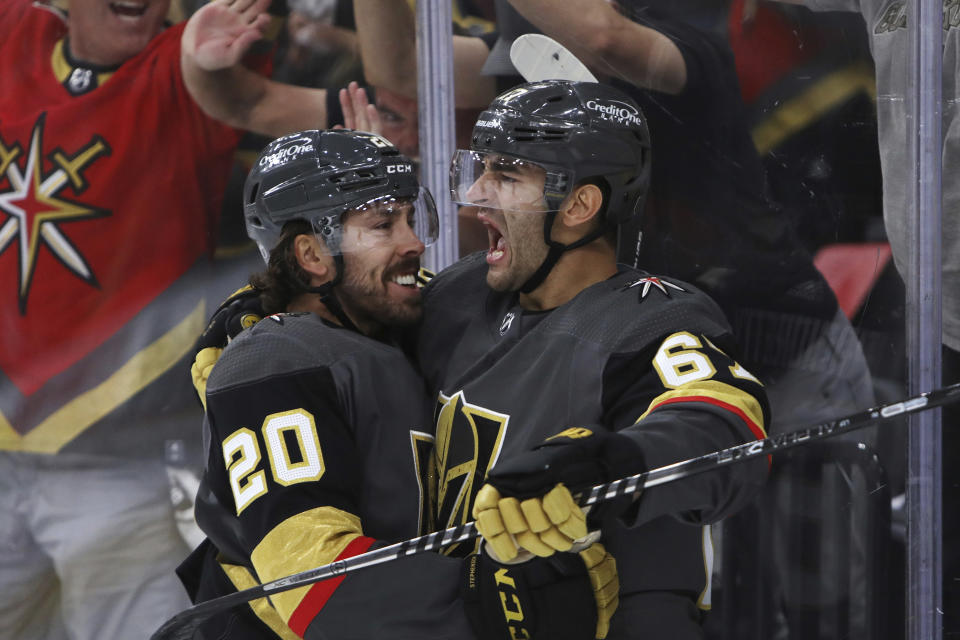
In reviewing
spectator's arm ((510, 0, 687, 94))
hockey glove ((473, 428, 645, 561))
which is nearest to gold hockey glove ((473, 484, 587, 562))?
hockey glove ((473, 428, 645, 561))

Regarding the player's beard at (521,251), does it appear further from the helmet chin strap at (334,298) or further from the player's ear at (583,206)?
the helmet chin strap at (334,298)

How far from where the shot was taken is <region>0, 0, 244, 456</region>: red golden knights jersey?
3.11 meters

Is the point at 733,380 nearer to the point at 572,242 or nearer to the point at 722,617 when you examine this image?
the point at 572,242

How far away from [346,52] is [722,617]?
5.86 feet

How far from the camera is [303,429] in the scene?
1.51 m

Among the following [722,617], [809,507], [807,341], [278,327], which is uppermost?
[278,327]

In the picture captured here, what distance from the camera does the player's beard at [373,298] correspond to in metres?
1.79

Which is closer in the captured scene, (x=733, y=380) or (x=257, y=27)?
(x=733, y=380)

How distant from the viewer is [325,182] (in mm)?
1760

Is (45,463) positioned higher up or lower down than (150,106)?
lower down

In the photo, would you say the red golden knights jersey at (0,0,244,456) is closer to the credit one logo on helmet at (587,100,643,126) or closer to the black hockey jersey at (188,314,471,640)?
the black hockey jersey at (188,314,471,640)

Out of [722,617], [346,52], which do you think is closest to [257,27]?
[346,52]

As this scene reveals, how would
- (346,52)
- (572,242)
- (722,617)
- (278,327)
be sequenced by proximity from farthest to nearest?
(346,52)
(722,617)
(572,242)
(278,327)

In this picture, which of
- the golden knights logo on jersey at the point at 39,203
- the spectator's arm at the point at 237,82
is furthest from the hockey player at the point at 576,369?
the golden knights logo on jersey at the point at 39,203
